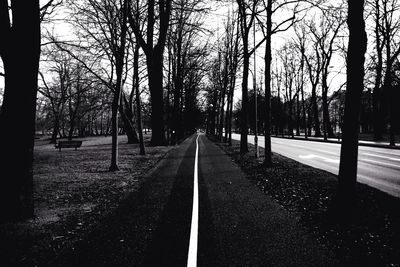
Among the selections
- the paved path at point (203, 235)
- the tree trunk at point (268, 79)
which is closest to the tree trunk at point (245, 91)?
the tree trunk at point (268, 79)

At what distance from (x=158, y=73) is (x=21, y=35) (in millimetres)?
17754

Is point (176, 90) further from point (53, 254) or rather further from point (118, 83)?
point (53, 254)

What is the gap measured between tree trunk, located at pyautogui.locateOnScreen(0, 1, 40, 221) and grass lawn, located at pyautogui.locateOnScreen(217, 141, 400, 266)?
17.6ft

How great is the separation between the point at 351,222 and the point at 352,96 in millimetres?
2281

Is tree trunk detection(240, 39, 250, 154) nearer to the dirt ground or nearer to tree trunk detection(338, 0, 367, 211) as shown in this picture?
the dirt ground

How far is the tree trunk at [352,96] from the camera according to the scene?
477cm

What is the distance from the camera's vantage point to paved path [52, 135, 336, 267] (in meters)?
3.63

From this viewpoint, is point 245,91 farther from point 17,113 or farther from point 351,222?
point 17,113

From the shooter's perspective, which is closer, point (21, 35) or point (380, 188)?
point (21, 35)

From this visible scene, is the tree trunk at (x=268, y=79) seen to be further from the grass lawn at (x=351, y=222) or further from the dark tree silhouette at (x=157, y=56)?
the dark tree silhouette at (x=157, y=56)

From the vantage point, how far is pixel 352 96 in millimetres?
4805

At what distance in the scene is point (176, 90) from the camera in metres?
29.3

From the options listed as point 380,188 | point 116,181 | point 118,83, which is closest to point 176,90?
point 118,83

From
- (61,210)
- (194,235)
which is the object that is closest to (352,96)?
(194,235)
